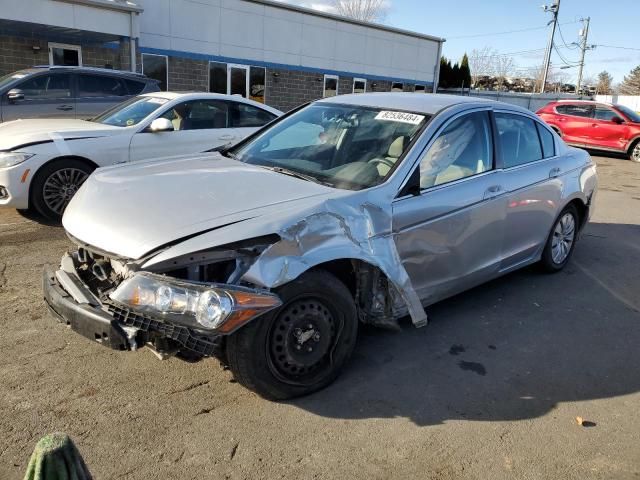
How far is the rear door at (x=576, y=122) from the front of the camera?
1725cm

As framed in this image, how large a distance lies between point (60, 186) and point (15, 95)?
12.6 feet

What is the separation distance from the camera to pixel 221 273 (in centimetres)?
296

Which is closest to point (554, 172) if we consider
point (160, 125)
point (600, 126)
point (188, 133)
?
point (160, 125)

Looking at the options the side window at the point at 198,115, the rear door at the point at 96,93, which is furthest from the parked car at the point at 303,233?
the rear door at the point at 96,93

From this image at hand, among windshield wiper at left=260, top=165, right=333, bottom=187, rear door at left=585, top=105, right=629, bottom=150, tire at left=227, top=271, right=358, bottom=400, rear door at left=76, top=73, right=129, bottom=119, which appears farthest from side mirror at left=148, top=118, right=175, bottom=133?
rear door at left=585, top=105, right=629, bottom=150

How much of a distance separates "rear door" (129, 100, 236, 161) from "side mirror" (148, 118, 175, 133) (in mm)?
187

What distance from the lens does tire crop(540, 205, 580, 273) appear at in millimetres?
5402

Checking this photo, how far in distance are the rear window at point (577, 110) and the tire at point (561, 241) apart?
13288 mm

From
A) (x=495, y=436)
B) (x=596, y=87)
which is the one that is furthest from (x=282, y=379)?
(x=596, y=87)

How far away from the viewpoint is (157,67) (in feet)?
58.9

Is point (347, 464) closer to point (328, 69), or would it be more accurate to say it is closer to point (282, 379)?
point (282, 379)

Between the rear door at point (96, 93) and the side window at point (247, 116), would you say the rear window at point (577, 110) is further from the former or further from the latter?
the rear door at point (96, 93)

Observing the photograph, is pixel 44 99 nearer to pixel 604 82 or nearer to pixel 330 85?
pixel 330 85

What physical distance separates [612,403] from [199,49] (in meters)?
17.9
